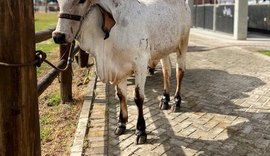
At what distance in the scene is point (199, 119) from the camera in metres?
5.03

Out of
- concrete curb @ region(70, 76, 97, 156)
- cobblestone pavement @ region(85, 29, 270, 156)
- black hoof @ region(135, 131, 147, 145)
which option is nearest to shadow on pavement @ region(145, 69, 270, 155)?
cobblestone pavement @ region(85, 29, 270, 156)

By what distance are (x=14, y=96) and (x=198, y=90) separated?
15.7 feet

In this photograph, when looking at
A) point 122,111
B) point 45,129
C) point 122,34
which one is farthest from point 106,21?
point 45,129

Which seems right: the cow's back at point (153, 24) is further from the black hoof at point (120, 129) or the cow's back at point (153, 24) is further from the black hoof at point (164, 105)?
the black hoof at point (120, 129)

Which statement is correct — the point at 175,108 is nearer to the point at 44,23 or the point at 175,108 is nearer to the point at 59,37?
the point at 59,37

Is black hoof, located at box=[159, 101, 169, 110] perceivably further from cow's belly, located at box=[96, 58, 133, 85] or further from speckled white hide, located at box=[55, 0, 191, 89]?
cow's belly, located at box=[96, 58, 133, 85]

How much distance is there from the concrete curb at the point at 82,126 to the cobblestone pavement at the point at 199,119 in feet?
0.26

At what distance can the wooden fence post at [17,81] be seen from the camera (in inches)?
85.5

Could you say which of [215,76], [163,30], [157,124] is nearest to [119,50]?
[163,30]

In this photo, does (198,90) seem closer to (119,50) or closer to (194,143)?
(194,143)

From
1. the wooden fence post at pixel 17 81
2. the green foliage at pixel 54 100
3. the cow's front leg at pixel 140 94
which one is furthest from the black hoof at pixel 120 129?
the wooden fence post at pixel 17 81

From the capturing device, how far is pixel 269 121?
4965 mm

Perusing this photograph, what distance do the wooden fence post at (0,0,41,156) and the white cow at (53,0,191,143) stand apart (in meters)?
1.03

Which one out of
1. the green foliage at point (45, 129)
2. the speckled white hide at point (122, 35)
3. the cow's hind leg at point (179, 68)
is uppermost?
the speckled white hide at point (122, 35)
